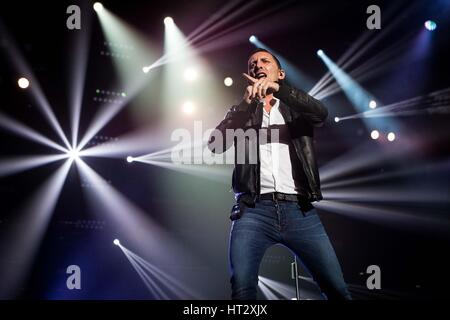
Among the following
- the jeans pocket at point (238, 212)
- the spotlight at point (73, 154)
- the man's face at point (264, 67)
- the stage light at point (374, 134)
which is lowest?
the jeans pocket at point (238, 212)

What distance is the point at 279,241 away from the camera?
9.39ft

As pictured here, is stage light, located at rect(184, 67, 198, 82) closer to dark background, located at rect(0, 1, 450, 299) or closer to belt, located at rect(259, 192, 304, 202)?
dark background, located at rect(0, 1, 450, 299)

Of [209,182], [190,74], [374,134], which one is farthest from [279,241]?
[374,134]

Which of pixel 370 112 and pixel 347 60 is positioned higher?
pixel 347 60

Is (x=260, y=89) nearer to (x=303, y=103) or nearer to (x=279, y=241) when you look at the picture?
(x=303, y=103)

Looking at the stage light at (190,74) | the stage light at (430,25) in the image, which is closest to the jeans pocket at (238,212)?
the stage light at (190,74)

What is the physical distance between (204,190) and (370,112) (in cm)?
306

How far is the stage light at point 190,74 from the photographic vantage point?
6938 millimetres

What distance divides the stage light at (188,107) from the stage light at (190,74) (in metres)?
0.35

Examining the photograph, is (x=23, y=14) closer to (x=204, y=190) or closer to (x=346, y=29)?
(x=204, y=190)

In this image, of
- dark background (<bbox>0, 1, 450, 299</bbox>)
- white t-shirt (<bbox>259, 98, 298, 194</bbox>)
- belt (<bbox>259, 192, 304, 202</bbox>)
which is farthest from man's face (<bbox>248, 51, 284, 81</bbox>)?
dark background (<bbox>0, 1, 450, 299</bbox>)

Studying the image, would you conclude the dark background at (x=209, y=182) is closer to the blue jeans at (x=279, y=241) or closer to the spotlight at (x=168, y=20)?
the spotlight at (x=168, y=20)

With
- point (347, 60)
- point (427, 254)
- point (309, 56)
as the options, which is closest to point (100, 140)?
point (309, 56)
